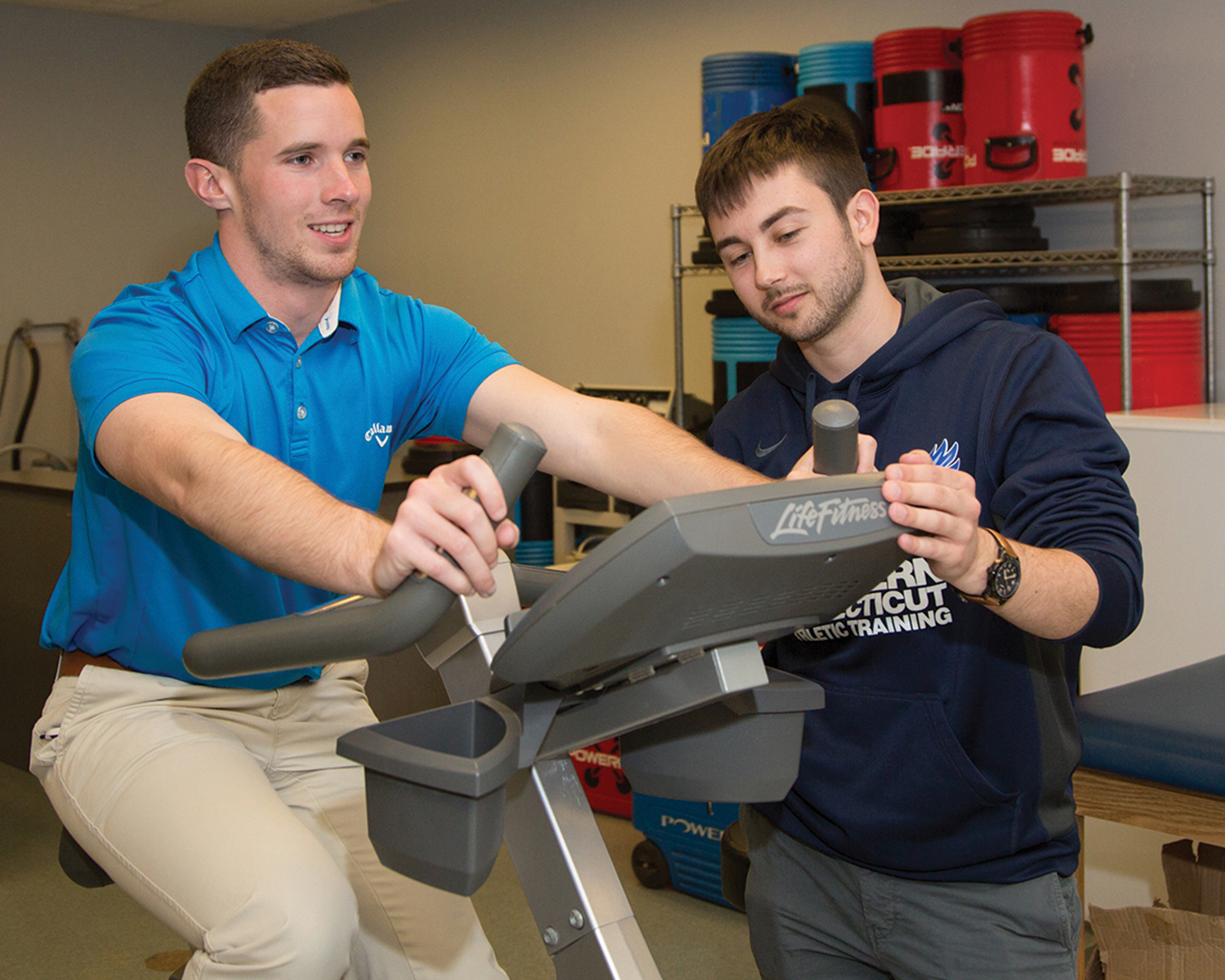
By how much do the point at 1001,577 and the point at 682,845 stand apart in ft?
7.07

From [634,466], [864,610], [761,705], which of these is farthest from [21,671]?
[761,705]

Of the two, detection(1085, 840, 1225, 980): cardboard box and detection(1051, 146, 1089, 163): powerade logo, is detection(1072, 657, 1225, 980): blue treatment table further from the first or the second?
detection(1051, 146, 1089, 163): powerade logo

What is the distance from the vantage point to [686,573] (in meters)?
0.83

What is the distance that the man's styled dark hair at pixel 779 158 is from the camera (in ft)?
5.45

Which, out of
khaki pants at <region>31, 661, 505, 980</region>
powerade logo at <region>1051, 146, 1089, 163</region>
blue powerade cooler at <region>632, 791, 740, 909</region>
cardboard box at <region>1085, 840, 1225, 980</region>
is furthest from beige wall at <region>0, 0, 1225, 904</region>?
khaki pants at <region>31, 661, 505, 980</region>

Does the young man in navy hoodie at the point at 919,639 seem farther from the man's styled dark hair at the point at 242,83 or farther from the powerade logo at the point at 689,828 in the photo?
the powerade logo at the point at 689,828

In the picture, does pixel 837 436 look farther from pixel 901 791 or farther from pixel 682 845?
pixel 682 845

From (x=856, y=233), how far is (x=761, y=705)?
879 millimetres

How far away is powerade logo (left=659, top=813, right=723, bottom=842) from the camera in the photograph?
3.06m

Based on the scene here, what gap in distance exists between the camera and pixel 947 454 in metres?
1.53

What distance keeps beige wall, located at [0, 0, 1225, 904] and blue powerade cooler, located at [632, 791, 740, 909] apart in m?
2.13

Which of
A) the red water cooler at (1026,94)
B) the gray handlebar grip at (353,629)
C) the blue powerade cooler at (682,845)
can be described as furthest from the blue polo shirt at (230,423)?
the red water cooler at (1026,94)

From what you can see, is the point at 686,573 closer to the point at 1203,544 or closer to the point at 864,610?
the point at 864,610

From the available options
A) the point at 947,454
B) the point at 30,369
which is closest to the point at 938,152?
the point at 947,454
